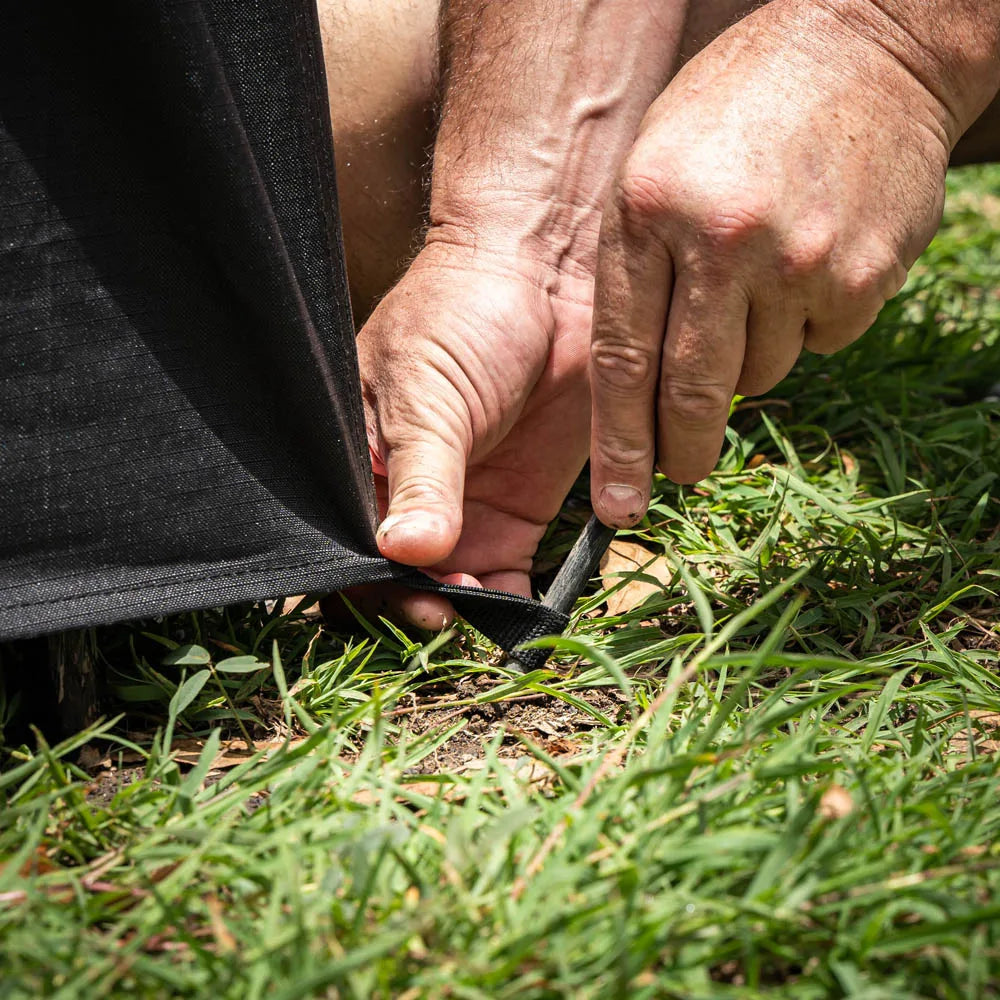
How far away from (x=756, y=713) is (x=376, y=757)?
0.36 m

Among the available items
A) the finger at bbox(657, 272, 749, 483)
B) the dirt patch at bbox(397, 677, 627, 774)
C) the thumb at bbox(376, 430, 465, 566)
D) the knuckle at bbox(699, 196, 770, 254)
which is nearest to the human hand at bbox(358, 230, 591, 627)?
the thumb at bbox(376, 430, 465, 566)

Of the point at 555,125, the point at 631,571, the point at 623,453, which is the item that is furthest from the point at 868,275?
the point at 555,125

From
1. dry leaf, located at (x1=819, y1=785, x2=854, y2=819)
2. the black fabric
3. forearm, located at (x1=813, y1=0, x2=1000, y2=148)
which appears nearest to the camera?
dry leaf, located at (x1=819, y1=785, x2=854, y2=819)

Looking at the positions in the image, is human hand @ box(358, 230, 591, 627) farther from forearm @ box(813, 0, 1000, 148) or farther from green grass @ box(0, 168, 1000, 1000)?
forearm @ box(813, 0, 1000, 148)

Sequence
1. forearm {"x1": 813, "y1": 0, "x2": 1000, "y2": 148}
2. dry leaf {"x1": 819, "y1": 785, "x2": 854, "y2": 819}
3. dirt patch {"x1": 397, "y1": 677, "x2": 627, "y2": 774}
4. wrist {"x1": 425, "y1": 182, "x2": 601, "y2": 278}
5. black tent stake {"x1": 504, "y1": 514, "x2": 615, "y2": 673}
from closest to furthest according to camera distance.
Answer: dry leaf {"x1": 819, "y1": 785, "x2": 854, "y2": 819} < dirt patch {"x1": 397, "y1": 677, "x2": 627, "y2": 774} < forearm {"x1": 813, "y1": 0, "x2": 1000, "y2": 148} < black tent stake {"x1": 504, "y1": 514, "x2": 615, "y2": 673} < wrist {"x1": 425, "y1": 182, "x2": 601, "y2": 278}

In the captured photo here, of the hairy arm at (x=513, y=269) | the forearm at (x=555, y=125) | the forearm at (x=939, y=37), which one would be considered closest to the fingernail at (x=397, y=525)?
the hairy arm at (x=513, y=269)

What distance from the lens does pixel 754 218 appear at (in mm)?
1122

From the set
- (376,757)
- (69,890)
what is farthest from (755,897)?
(69,890)

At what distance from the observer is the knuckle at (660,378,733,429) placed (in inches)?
48.5

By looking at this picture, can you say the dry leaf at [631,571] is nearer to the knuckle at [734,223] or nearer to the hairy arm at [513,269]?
the hairy arm at [513,269]

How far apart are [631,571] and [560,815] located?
609mm

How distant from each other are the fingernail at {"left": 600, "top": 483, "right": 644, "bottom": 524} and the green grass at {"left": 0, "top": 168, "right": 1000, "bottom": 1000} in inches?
4.9

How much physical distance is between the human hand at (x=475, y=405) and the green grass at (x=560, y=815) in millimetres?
151

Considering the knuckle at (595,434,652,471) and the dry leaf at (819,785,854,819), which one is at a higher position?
the knuckle at (595,434,652,471)
